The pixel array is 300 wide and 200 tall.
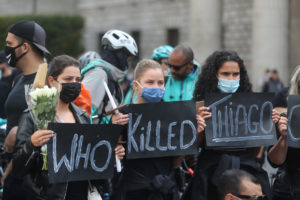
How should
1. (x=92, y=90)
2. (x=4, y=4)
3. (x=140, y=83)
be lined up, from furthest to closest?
(x=4, y=4)
(x=92, y=90)
(x=140, y=83)

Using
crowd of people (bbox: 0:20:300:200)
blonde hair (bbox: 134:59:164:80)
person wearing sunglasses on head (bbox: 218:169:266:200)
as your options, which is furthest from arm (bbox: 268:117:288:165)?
blonde hair (bbox: 134:59:164:80)

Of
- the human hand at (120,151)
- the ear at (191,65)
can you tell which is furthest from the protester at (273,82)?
the human hand at (120,151)

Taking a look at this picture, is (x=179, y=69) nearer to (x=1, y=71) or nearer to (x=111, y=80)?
(x=111, y=80)

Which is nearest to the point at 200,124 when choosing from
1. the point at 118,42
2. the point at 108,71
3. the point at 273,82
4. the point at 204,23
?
the point at 108,71

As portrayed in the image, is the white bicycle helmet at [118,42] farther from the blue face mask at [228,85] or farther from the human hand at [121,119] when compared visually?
the human hand at [121,119]

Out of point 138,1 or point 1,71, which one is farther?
point 138,1

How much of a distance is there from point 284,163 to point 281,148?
0.12 m

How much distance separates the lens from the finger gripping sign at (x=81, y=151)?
4.93 metres

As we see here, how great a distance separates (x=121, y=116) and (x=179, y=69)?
2.42m

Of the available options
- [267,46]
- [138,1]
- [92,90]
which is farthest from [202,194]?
[138,1]

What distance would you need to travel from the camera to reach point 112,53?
730 centimetres

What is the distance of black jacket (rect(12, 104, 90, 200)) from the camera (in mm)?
4930

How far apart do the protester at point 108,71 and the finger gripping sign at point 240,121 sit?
4.23ft

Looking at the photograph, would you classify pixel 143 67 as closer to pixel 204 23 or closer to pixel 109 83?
pixel 109 83
